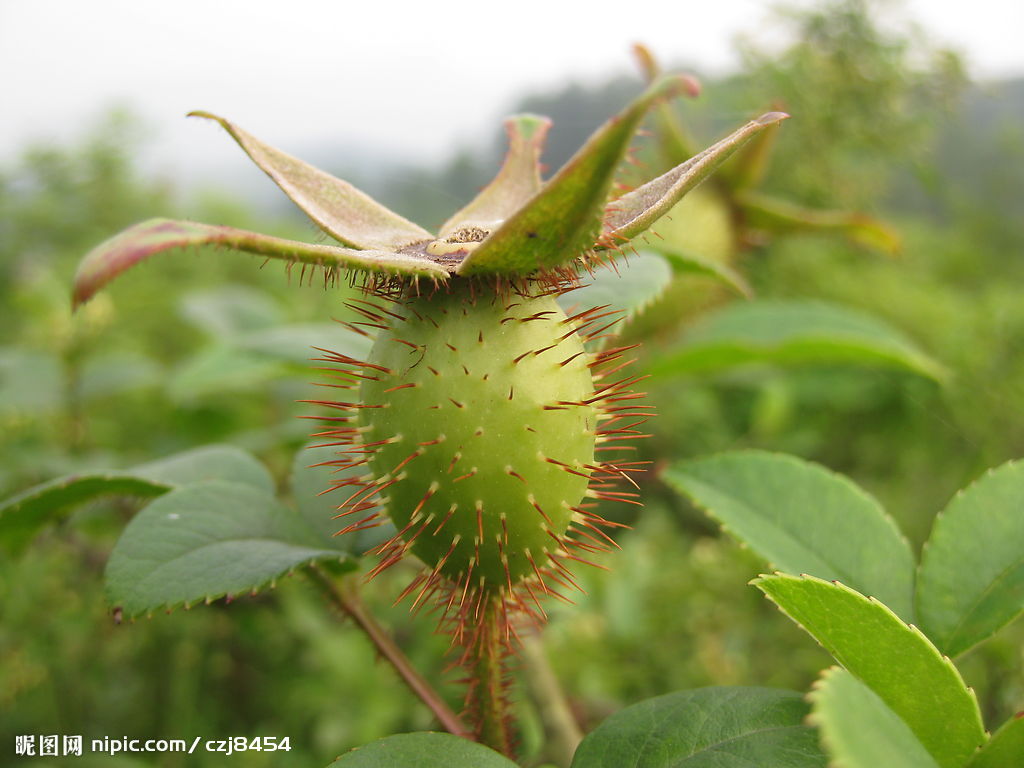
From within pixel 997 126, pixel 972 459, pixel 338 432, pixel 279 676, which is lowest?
pixel 279 676

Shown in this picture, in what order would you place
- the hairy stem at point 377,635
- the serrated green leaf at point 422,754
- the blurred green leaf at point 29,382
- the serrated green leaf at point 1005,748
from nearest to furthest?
1. the serrated green leaf at point 1005,748
2. the serrated green leaf at point 422,754
3. the hairy stem at point 377,635
4. the blurred green leaf at point 29,382

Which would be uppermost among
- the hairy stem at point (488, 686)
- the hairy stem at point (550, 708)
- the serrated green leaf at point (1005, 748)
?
the serrated green leaf at point (1005, 748)

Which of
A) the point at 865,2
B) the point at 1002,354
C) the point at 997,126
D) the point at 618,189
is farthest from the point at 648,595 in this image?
the point at 997,126

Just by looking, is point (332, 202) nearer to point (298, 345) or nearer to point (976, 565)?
point (298, 345)

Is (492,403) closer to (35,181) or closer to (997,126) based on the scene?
(35,181)

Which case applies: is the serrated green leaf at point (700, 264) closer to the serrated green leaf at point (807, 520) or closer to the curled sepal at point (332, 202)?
the serrated green leaf at point (807, 520)

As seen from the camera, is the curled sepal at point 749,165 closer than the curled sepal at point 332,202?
No

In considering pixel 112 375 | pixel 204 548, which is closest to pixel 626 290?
pixel 204 548

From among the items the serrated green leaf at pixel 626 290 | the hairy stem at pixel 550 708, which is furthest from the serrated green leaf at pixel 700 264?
the hairy stem at pixel 550 708

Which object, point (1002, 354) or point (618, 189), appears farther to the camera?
point (1002, 354)
